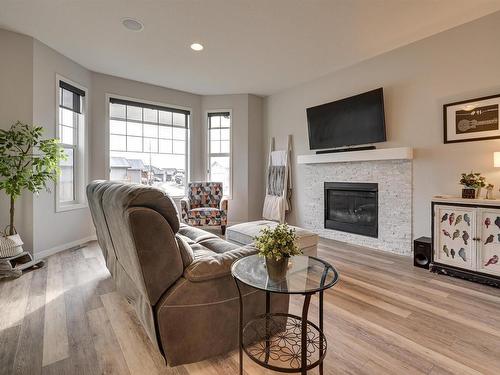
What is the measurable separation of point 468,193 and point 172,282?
3.00 metres

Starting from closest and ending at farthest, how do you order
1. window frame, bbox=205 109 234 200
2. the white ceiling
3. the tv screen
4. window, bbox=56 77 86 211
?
1. the white ceiling
2. the tv screen
3. window, bbox=56 77 86 211
4. window frame, bbox=205 109 234 200

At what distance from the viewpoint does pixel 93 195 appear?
1.93 meters

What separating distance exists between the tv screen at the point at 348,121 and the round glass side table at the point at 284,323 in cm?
270

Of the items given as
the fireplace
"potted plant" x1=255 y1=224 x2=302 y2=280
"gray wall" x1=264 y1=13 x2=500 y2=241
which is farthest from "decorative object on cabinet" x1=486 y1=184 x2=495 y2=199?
"potted plant" x1=255 y1=224 x2=302 y2=280

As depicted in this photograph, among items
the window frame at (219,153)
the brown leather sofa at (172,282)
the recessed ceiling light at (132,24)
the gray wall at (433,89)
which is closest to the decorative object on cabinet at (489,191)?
the gray wall at (433,89)

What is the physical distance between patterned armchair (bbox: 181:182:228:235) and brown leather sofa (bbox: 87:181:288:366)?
2.91m

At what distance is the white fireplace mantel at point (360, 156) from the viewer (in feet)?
10.8

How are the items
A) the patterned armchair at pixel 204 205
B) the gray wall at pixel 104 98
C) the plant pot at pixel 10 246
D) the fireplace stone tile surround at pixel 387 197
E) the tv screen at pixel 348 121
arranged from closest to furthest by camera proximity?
the plant pot at pixel 10 246 < the fireplace stone tile surround at pixel 387 197 < the tv screen at pixel 348 121 < the gray wall at pixel 104 98 < the patterned armchair at pixel 204 205

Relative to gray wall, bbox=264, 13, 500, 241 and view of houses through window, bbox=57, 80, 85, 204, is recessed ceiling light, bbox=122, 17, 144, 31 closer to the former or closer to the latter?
view of houses through window, bbox=57, 80, 85, 204

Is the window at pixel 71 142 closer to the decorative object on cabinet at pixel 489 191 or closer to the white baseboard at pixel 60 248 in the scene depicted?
the white baseboard at pixel 60 248

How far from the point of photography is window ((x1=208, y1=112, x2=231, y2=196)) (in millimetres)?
5438

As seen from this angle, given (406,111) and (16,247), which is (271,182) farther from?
(16,247)

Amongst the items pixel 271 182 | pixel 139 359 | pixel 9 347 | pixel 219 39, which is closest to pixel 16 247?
pixel 9 347

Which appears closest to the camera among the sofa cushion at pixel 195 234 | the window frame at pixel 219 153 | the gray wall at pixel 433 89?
the sofa cushion at pixel 195 234
